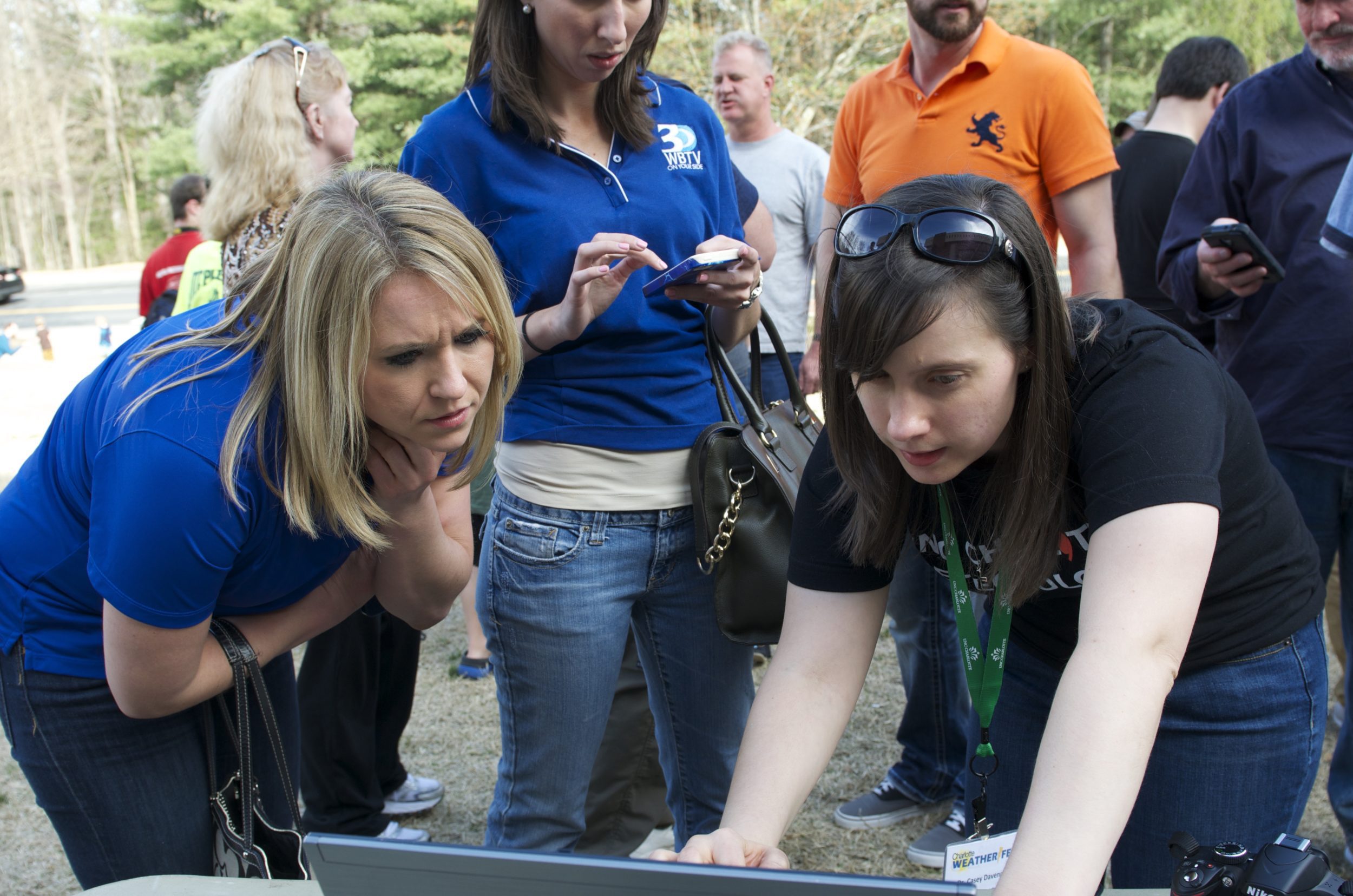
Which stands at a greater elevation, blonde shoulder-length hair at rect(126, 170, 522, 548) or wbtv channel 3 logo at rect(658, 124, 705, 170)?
wbtv channel 3 logo at rect(658, 124, 705, 170)

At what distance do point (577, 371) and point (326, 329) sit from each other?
1.70ft

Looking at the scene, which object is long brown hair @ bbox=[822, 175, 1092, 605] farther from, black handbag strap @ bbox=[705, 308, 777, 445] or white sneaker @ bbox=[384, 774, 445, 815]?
white sneaker @ bbox=[384, 774, 445, 815]

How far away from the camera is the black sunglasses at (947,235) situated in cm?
112

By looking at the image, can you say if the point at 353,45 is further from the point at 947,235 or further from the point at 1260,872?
the point at 1260,872

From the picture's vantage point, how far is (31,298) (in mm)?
20391

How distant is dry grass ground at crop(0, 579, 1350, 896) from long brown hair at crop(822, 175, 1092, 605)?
5.11 ft

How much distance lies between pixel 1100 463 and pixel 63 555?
1.35m

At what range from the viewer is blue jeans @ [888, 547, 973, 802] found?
2654mm

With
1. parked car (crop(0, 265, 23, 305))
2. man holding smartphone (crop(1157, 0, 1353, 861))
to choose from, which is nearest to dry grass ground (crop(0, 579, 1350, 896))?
man holding smartphone (crop(1157, 0, 1353, 861))

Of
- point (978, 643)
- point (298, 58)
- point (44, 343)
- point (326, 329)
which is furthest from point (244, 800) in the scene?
point (44, 343)

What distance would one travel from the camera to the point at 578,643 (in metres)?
1.77

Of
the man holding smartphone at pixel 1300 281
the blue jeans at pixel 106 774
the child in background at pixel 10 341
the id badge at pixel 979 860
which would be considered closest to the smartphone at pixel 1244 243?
the man holding smartphone at pixel 1300 281

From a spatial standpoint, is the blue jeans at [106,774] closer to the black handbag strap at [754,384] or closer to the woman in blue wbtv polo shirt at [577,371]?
the woman in blue wbtv polo shirt at [577,371]

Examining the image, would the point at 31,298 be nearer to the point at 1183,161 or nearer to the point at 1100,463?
the point at 1183,161
